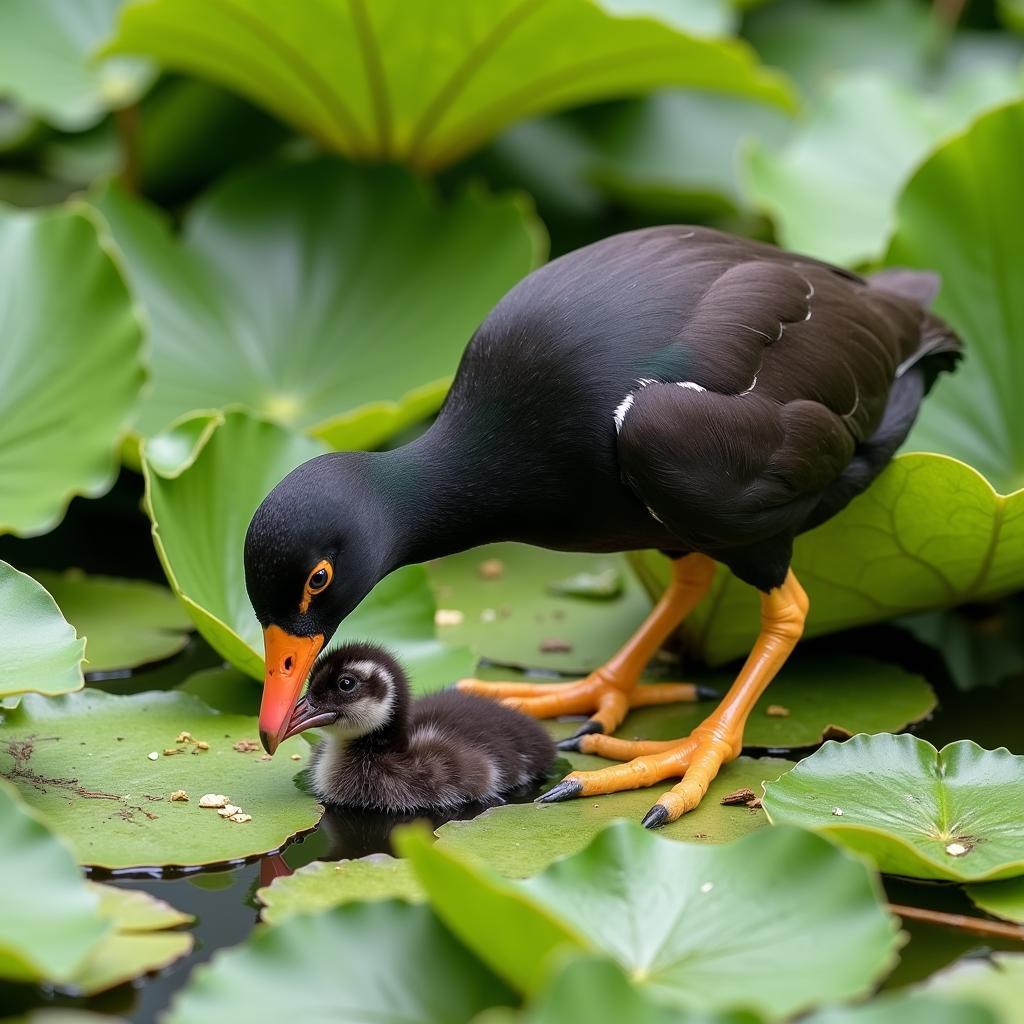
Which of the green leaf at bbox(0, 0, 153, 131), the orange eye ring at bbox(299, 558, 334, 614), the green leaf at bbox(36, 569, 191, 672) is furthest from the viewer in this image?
the green leaf at bbox(0, 0, 153, 131)

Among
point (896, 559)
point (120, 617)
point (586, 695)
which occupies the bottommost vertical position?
point (586, 695)

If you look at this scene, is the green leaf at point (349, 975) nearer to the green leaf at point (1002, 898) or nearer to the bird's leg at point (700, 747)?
the bird's leg at point (700, 747)

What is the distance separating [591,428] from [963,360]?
131cm

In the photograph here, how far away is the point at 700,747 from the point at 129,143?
3077mm

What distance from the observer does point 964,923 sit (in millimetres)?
2391

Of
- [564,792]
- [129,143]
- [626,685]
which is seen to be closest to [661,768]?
[564,792]

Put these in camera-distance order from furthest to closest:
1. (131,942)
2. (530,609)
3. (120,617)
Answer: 1. (530,609)
2. (120,617)
3. (131,942)

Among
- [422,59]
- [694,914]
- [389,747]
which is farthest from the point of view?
[422,59]

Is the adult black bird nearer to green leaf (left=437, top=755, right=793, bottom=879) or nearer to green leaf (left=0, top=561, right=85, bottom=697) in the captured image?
green leaf (left=437, top=755, right=793, bottom=879)

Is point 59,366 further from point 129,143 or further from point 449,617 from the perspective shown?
point 129,143

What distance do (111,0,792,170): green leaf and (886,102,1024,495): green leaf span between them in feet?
2.87

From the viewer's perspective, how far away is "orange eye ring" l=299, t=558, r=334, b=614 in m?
2.63

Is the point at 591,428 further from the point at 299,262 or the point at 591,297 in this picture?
the point at 299,262

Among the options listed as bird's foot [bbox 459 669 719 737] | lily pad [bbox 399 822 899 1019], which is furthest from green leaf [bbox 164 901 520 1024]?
bird's foot [bbox 459 669 719 737]
